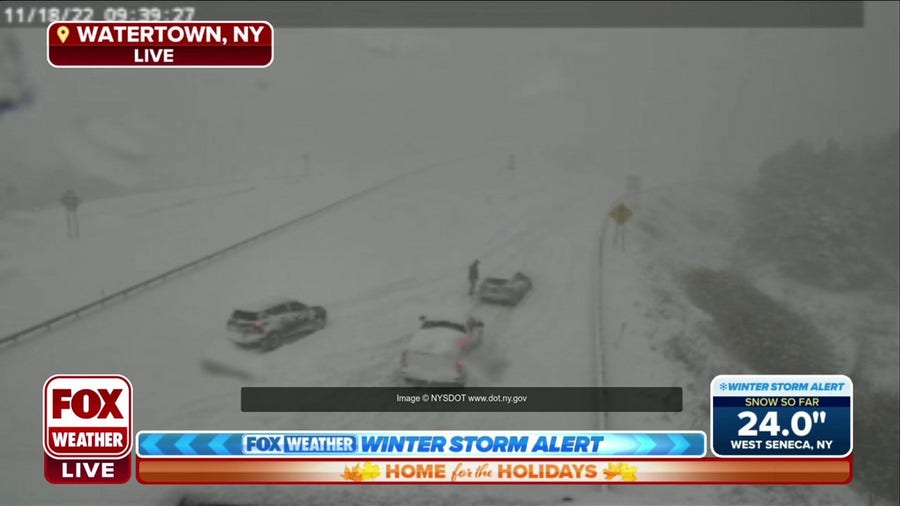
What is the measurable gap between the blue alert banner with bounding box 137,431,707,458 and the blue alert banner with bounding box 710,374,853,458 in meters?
0.38

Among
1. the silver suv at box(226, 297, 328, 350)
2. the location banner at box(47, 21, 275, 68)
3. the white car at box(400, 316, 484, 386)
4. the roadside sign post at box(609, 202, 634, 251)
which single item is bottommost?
the white car at box(400, 316, 484, 386)

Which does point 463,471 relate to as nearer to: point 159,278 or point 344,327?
point 344,327

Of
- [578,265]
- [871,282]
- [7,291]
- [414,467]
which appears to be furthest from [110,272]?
[871,282]

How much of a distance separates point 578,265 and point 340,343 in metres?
3.24

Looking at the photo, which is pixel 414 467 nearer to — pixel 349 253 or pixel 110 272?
pixel 349 253

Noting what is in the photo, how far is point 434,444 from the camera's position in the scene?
580 cm

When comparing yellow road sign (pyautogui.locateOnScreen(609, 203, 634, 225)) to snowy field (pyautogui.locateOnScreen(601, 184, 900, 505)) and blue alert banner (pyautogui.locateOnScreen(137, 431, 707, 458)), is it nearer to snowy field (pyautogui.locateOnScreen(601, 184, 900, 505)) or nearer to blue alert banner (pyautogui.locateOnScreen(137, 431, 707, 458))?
snowy field (pyautogui.locateOnScreen(601, 184, 900, 505))

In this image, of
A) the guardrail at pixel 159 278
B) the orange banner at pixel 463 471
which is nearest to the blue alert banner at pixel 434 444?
the orange banner at pixel 463 471

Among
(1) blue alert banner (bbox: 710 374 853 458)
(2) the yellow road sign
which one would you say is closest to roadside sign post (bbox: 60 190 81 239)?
(2) the yellow road sign

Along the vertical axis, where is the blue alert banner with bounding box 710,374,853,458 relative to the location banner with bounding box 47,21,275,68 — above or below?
below

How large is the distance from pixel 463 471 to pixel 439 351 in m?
1.25

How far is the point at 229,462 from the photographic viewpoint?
19.0 ft

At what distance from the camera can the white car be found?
6.19m

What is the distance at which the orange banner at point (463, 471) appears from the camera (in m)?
5.77
